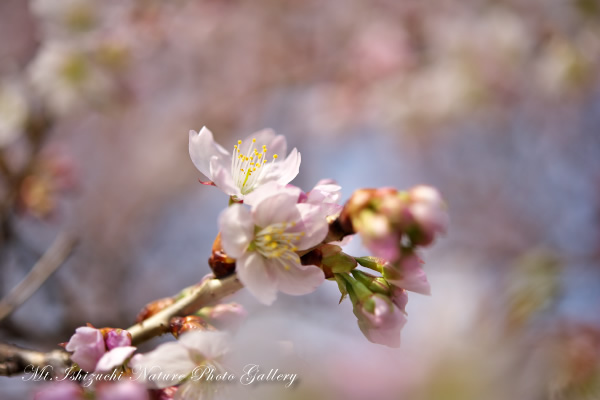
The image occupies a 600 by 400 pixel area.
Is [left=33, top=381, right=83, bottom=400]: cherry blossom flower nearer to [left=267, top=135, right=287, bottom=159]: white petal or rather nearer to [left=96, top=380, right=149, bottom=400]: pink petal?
[left=96, top=380, right=149, bottom=400]: pink petal

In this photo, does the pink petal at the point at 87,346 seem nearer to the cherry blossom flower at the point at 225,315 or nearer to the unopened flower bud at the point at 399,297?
the cherry blossom flower at the point at 225,315

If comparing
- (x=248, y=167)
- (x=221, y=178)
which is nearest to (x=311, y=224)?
(x=221, y=178)

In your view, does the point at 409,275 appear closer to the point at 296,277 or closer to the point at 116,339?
the point at 296,277

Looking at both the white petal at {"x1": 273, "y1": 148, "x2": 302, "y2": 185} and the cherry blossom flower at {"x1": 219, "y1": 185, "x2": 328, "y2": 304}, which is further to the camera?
the white petal at {"x1": 273, "y1": 148, "x2": 302, "y2": 185}

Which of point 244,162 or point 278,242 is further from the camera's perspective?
point 244,162

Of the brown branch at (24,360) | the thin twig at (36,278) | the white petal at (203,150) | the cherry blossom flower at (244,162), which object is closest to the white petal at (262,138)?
the cherry blossom flower at (244,162)

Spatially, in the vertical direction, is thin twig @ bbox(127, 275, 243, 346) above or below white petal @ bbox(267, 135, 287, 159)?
below

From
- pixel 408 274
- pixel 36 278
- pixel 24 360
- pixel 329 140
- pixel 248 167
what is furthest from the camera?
pixel 329 140

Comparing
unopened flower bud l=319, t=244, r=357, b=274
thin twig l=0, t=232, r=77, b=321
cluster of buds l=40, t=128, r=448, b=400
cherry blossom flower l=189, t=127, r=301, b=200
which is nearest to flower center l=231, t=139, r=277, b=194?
cherry blossom flower l=189, t=127, r=301, b=200
